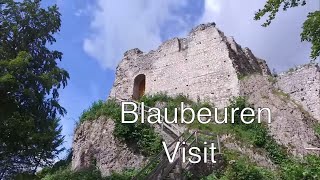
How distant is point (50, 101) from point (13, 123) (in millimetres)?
1711

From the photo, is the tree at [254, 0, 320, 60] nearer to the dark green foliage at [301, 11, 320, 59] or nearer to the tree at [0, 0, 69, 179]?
the dark green foliage at [301, 11, 320, 59]

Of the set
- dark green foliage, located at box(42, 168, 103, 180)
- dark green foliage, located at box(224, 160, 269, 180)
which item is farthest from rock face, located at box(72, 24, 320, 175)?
dark green foliage, located at box(224, 160, 269, 180)

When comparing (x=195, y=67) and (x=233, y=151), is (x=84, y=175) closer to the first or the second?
(x=233, y=151)

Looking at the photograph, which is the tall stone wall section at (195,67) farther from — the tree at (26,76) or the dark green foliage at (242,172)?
the tree at (26,76)

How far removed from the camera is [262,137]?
19047 mm

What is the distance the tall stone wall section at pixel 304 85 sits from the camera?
2209 centimetres

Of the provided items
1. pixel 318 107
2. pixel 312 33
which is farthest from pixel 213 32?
pixel 312 33

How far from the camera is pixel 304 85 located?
2277 centimetres

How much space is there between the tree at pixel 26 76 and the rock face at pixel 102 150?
3.96m

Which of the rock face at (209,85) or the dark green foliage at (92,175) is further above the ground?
the rock face at (209,85)

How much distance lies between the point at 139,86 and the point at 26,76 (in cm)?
1573

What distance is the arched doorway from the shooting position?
92.2 feet

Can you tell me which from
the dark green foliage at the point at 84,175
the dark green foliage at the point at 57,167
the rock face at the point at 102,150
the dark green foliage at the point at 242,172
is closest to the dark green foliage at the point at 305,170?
the dark green foliage at the point at 242,172

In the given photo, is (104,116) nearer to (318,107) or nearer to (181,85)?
(181,85)
